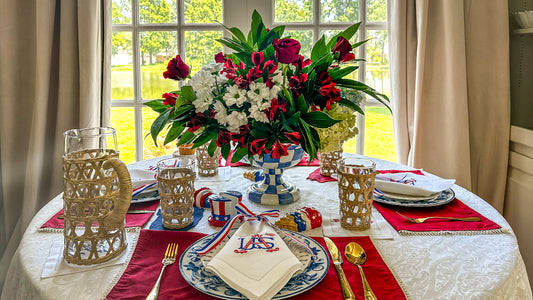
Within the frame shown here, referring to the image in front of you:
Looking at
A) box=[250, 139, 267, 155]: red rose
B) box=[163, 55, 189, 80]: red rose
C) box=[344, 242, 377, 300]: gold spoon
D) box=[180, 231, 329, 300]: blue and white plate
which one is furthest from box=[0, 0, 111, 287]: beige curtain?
box=[344, 242, 377, 300]: gold spoon

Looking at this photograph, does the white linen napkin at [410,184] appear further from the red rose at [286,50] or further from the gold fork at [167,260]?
the gold fork at [167,260]

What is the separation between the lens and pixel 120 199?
893 millimetres

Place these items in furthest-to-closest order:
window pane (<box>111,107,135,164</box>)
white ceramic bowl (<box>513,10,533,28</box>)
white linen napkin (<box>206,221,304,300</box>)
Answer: window pane (<box>111,107,135,164</box>), white ceramic bowl (<box>513,10,533,28</box>), white linen napkin (<box>206,221,304,300</box>)

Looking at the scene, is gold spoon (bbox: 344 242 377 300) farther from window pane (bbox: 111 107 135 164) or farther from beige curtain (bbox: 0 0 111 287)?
window pane (bbox: 111 107 135 164)

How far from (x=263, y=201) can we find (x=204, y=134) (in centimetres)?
28

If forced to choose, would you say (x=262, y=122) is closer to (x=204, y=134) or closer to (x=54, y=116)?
(x=204, y=134)

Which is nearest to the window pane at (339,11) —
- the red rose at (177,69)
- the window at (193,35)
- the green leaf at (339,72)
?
the window at (193,35)

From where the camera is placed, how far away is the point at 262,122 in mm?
1033

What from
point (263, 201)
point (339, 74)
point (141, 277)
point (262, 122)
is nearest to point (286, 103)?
point (262, 122)

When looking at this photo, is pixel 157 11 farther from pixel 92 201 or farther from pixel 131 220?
pixel 92 201

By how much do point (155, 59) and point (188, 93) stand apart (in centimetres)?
147

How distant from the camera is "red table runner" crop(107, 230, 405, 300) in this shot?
76cm

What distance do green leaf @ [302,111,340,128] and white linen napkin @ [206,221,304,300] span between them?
293 mm

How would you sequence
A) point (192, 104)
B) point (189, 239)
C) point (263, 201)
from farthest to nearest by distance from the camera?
point (263, 201)
point (192, 104)
point (189, 239)
